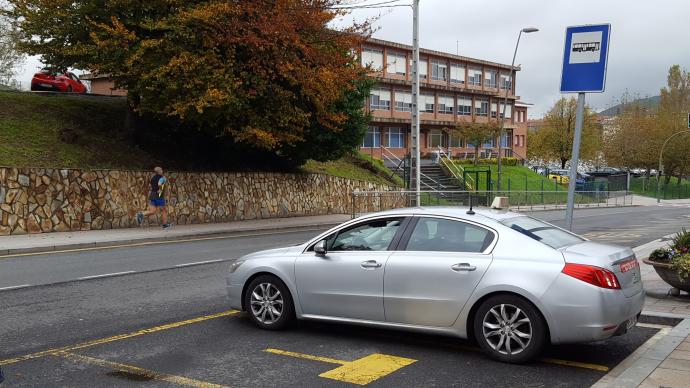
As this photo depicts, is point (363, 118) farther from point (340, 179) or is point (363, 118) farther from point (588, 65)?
point (588, 65)

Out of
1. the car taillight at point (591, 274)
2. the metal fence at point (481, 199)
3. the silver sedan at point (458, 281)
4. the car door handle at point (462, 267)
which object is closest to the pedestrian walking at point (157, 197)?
the metal fence at point (481, 199)

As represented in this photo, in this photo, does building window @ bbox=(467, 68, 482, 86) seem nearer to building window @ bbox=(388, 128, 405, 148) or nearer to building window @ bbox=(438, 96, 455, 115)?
building window @ bbox=(438, 96, 455, 115)

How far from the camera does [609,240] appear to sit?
17.4m

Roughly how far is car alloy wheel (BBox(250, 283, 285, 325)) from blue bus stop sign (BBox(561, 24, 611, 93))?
3.90 metres

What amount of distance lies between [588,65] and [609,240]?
38.6 ft

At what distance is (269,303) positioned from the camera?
6.83 metres

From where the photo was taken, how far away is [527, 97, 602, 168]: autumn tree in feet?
233

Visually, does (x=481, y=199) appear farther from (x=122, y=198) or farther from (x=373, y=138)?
(x=373, y=138)

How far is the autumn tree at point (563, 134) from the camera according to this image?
70.9 meters

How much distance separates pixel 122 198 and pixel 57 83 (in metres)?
15.7

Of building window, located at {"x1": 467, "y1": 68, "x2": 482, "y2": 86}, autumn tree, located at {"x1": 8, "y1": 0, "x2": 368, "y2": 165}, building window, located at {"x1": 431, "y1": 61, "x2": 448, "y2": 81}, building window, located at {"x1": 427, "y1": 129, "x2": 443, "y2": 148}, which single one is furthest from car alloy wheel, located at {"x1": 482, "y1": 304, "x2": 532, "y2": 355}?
building window, located at {"x1": 467, "y1": 68, "x2": 482, "y2": 86}

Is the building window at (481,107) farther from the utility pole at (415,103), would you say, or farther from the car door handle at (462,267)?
the car door handle at (462,267)

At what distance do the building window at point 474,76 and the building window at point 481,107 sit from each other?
1896mm

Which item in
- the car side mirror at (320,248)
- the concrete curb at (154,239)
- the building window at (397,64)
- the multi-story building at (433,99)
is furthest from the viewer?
the building window at (397,64)
